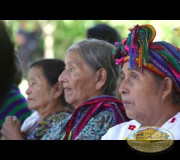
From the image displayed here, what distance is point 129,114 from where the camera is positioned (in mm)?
2262

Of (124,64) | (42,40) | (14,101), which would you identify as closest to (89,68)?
(124,64)

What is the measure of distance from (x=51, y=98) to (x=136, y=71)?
105 cm

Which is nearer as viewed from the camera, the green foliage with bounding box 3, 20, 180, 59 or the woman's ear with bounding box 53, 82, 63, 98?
the woman's ear with bounding box 53, 82, 63, 98

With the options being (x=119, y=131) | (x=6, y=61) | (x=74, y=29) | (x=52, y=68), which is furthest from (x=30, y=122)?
(x=74, y=29)

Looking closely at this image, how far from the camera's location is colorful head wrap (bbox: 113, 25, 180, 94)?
2189mm

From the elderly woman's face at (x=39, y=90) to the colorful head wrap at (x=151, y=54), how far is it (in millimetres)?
1077

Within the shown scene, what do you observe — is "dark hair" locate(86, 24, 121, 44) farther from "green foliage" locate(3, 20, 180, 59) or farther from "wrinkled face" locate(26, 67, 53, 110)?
"green foliage" locate(3, 20, 180, 59)

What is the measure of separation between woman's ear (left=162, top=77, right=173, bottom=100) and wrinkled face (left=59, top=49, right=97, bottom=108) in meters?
0.61

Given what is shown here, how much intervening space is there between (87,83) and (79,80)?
6 centimetres

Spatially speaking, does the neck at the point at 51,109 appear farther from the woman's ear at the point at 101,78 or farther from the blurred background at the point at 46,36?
the blurred background at the point at 46,36

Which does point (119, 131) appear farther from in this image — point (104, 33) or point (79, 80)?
point (104, 33)

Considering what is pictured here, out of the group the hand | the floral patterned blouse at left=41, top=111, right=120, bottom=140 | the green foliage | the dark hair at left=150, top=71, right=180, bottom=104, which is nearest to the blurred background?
the green foliage

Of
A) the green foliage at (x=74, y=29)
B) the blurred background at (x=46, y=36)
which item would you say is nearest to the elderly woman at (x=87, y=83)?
the green foliage at (x=74, y=29)

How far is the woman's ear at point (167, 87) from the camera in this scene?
7.25 feet
